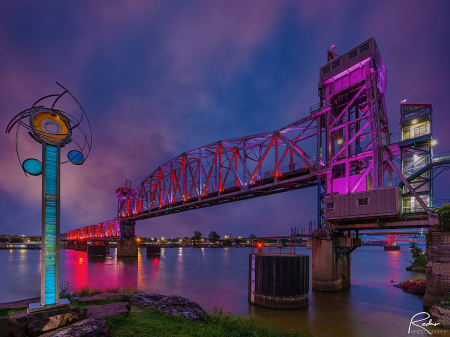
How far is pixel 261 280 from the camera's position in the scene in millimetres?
22000

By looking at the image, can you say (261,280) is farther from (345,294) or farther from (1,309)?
(1,309)

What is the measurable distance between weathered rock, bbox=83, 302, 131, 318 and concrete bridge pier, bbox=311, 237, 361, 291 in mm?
21911

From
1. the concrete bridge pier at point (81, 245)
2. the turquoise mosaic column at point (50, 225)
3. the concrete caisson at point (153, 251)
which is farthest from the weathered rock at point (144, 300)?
the concrete bridge pier at point (81, 245)

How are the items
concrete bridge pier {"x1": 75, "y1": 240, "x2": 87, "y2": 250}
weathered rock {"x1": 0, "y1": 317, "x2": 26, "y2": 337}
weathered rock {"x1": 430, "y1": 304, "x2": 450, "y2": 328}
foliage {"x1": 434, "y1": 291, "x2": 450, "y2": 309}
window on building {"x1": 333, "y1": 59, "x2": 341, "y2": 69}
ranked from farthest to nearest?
concrete bridge pier {"x1": 75, "y1": 240, "x2": 87, "y2": 250} → window on building {"x1": 333, "y1": 59, "x2": 341, "y2": 69} → foliage {"x1": 434, "y1": 291, "x2": 450, "y2": 309} → weathered rock {"x1": 430, "y1": 304, "x2": 450, "y2": 328} → weathered rock {"x1": 0, "y1": 317, "x2": 26, "y2": 337}

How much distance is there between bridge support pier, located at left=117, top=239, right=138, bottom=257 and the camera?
98.2 m

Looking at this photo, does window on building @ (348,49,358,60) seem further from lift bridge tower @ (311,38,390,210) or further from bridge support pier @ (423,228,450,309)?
bridge support pier @ (423,228,450,309)

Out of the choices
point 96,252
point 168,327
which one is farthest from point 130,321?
point 96,252

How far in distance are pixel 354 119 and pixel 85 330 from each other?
35.6 m

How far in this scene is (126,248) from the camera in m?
99.2

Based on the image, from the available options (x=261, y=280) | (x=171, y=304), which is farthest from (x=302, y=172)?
(x=171, y=304)

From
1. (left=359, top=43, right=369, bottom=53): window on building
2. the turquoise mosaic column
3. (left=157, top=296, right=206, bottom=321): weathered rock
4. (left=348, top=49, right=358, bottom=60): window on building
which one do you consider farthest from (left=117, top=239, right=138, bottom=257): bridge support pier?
(left=359, top=43, right=369, bottom=53): window on building

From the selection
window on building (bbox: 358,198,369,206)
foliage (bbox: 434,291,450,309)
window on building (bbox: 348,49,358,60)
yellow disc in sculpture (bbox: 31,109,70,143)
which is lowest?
foliage (bbox: 434,291,450,309)

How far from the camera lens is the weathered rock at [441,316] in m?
17.7

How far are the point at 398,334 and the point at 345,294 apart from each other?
39.0 ft
